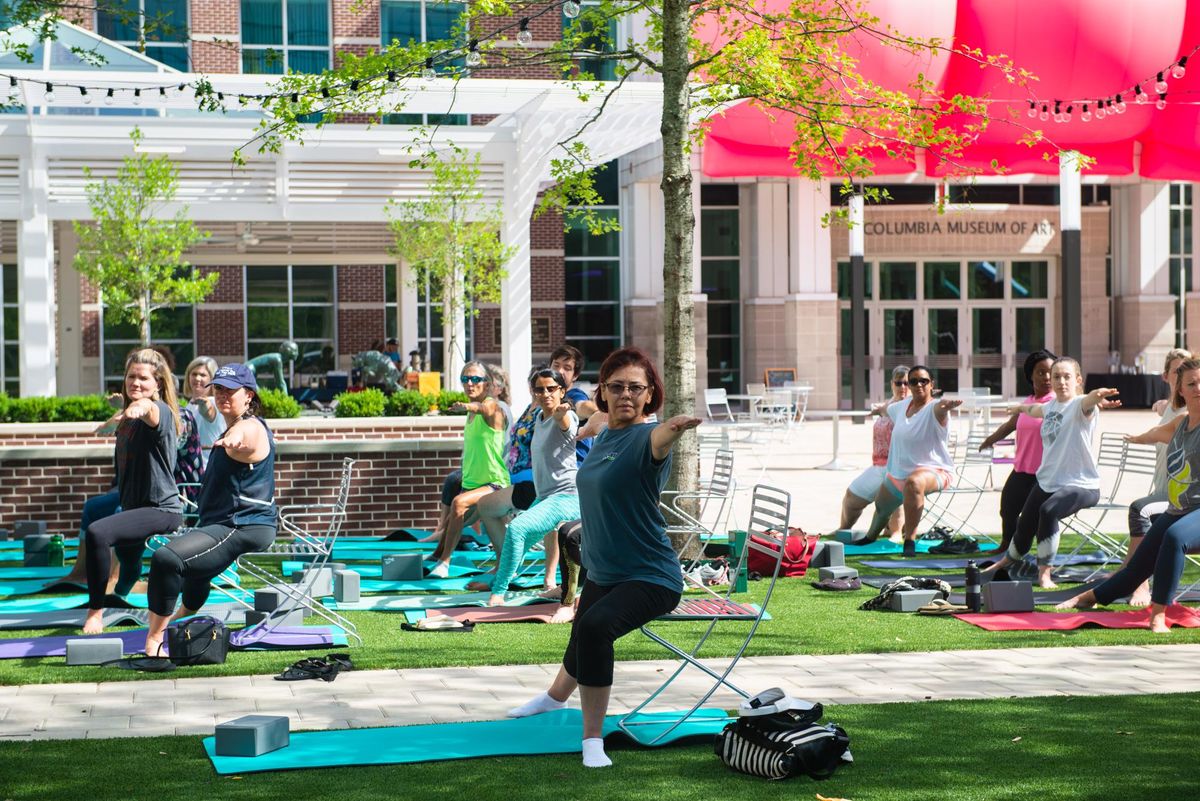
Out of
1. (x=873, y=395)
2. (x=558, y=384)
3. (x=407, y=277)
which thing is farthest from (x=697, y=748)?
(x=873, y=395)

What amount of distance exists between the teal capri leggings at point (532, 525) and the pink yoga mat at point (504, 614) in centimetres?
30

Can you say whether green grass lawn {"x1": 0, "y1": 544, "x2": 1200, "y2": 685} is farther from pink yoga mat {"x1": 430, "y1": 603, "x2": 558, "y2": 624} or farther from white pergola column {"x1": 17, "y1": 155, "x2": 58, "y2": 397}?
white pergola column {"x1": 17, "y1": 155, "x2": 58, "y2": 397}

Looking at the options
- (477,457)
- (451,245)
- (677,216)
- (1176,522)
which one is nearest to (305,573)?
(477,457)

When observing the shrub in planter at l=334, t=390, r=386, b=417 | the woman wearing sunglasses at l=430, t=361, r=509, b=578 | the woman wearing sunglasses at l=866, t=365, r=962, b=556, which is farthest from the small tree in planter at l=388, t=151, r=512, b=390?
the woman wearing sunglasses at l=430, t=361, r=509, b=578

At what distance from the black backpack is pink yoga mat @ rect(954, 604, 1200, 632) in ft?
11.9

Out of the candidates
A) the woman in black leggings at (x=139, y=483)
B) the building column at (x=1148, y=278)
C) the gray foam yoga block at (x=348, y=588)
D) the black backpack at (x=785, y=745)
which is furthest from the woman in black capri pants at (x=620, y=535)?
the building column at (x=1148, y=278)

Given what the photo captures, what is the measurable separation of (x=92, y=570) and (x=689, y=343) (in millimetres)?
4801

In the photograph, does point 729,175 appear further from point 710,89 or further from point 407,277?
point 710,89

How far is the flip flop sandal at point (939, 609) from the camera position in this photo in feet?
31.5

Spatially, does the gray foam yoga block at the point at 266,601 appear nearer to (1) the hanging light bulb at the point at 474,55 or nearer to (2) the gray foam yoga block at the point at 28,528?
(1) the hanging light bulb at the point at 474,55

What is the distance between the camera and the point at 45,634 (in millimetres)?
8922

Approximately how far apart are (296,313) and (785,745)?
3169 centimetres

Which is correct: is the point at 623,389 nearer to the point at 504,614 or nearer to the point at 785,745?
the point at 785,745

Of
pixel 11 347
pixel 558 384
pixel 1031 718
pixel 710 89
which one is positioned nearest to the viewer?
pixel 1031 718
